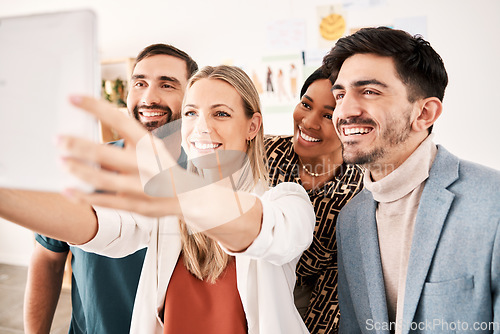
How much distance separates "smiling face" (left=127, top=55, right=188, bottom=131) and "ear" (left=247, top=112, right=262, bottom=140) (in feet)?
0.95

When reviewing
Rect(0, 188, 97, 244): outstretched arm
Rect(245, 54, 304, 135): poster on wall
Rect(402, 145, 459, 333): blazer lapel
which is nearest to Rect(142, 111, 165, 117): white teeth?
Rect(0, 188, 97, 244): outstretched arm

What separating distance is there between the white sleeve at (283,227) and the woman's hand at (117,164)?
9.0 inches

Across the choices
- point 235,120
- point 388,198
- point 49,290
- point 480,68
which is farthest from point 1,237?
point 480,68

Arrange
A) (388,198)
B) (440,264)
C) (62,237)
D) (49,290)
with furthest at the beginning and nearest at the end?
(49,290) → (388,198) → (440,264) → (62,237)

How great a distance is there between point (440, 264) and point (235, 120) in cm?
64

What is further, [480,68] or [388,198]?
[480,68]

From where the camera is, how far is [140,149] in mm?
383

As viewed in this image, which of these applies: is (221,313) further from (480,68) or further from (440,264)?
(480,68)

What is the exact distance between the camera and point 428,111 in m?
1.03

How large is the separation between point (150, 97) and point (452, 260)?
99 cm

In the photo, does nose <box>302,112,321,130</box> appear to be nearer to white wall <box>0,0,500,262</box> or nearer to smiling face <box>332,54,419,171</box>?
smiling face <box>332,54,419,171</box>

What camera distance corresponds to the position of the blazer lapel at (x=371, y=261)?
3.16 ft

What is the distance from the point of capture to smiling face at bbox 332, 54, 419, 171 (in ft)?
3.24

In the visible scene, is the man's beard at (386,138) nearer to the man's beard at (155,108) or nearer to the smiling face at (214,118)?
the smiling face at (214,118)
